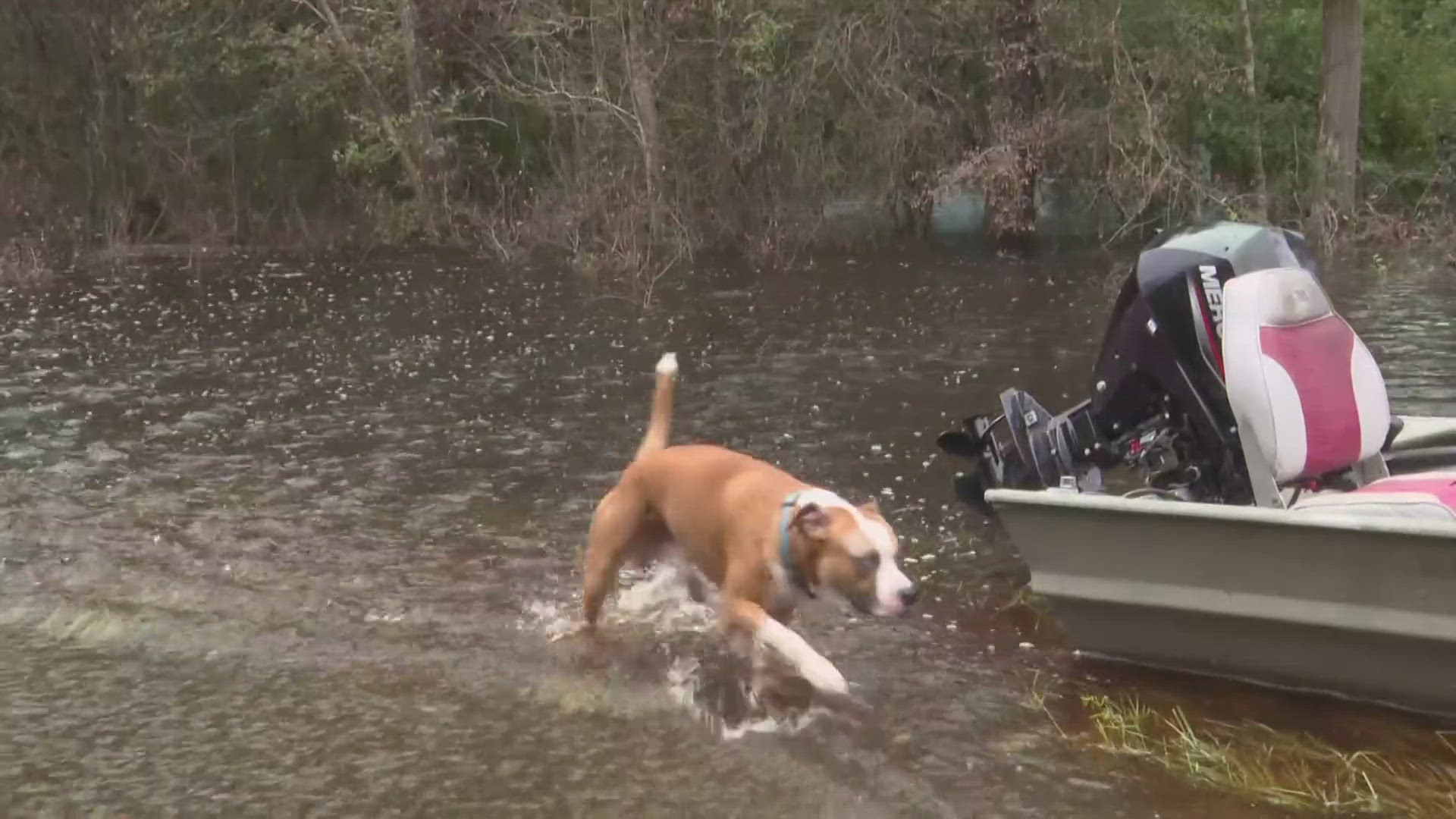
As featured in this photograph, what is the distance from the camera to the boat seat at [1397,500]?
5.51 meters

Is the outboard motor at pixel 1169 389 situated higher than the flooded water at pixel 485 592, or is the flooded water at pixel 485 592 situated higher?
the outboard motor at pixel 1169 389

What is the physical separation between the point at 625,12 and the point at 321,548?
16087 mm

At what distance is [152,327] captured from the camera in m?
18.5

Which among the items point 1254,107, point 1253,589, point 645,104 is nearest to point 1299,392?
point 1253,589

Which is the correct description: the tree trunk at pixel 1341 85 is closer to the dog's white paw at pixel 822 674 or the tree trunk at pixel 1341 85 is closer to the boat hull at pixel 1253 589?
the boat hull at pixel 1253 589

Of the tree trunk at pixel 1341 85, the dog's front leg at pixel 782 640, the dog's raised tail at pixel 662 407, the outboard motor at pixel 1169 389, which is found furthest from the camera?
the tree trunk at pixel 1341 85

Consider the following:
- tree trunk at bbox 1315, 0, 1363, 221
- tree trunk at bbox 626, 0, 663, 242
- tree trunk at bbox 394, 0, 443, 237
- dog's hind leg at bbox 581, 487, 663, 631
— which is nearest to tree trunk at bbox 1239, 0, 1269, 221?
tree trunk at bbox 1315, 0, 1363, 221

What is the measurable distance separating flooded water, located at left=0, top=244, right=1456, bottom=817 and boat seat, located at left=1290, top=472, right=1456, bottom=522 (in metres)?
0.91

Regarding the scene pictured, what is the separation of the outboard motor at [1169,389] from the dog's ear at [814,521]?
1322 mm

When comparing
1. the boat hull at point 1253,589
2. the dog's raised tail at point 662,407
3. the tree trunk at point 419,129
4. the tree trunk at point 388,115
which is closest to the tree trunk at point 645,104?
the tree trunk at point 419,129

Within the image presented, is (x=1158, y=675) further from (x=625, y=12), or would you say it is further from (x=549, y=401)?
(x=625, y=12)

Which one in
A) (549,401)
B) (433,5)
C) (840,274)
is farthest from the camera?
(433,5)

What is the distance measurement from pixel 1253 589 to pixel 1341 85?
784 inches

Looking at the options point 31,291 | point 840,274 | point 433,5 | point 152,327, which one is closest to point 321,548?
point 152,327
